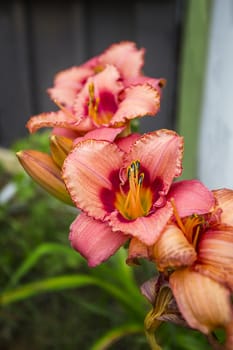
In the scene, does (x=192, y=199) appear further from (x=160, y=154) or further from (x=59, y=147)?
(x=59, y=147)

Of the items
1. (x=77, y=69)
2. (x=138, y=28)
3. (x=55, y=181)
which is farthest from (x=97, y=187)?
(x=138, y=28)

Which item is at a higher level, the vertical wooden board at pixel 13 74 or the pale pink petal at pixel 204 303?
the pale pink petal at pixel 204 303

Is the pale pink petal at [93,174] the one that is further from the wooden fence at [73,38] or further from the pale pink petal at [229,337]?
the wooden fence at [73,38]

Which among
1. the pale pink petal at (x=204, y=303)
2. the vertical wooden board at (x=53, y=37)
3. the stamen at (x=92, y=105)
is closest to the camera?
the pale pink petal at (x=204, y=303)

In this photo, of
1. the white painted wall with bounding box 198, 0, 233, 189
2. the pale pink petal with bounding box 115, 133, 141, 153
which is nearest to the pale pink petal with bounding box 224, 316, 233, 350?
the pale pink petal with bounding box 115, 133, 141, 153

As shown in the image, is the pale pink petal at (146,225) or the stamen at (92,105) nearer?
the pale pink petal at (146,225)

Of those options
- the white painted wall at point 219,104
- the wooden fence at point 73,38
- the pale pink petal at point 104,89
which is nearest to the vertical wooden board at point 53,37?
the wooden fence at point 73,38
